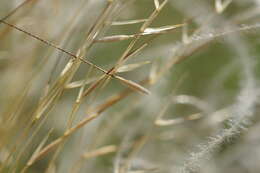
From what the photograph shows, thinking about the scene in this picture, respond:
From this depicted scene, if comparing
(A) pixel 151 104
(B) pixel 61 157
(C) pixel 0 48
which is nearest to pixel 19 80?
(C) pixel 0 48

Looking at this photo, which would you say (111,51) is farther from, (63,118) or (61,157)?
(61,157)

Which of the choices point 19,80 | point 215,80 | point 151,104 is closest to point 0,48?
point 19,80

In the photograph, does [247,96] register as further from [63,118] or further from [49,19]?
[63,118]

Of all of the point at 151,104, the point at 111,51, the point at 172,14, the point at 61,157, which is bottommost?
the point at 61,157

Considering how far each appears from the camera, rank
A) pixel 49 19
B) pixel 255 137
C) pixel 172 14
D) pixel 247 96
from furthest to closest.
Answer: pixel 172 14
pixel 255 137
pixel 49 19
pixel 247 96

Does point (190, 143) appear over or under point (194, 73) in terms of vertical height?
under

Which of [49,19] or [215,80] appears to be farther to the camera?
[215,80]

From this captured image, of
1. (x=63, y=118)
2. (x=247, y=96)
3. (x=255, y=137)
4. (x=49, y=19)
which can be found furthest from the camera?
(x=63, y=118)
